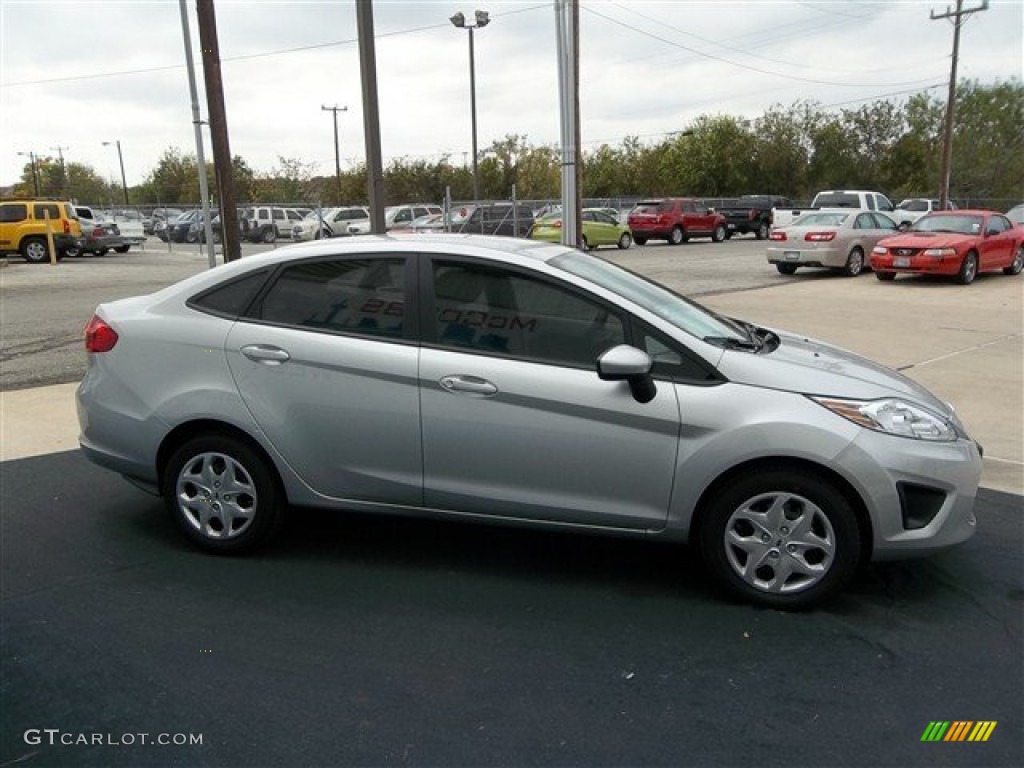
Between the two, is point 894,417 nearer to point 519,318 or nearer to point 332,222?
point 519,318

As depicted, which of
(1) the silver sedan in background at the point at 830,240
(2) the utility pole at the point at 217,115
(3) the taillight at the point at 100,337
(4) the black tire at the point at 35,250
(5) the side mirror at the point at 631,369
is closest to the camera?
(5) the side mirror at the point at 631,369

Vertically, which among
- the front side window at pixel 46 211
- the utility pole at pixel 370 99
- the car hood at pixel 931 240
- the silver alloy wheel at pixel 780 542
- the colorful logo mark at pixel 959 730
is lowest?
the colorful logo mark at pixel 959 730

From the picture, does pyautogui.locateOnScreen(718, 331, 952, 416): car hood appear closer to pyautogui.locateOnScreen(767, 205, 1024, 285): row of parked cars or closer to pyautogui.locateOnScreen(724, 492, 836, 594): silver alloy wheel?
pyautogui.locateOnScreen(724, 492, 836, 594): silver alloy wheel

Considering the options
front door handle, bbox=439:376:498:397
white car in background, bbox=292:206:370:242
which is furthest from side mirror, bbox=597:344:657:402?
white car in background, bbox=292:206:370:242

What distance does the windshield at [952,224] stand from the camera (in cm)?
1652

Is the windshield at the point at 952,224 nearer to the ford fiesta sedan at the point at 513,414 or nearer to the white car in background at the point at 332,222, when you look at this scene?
the ford fiesta sedan at the point at 513,414

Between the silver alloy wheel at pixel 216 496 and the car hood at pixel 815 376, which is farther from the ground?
the car hood at pixel 815 376

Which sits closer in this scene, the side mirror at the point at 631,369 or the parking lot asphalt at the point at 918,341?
the side mirror at the point at 631,369

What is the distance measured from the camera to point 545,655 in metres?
3.24

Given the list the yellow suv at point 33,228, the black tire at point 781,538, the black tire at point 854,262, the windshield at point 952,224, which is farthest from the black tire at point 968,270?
the yellow suv at point 33,228

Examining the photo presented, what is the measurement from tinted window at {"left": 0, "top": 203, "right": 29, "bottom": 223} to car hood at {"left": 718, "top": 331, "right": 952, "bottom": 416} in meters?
28.2

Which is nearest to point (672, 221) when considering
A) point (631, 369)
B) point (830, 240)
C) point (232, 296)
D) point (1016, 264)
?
point (830, 240)

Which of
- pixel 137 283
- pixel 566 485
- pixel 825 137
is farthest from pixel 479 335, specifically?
pixel 825 137

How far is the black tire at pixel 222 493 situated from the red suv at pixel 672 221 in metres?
29.2
